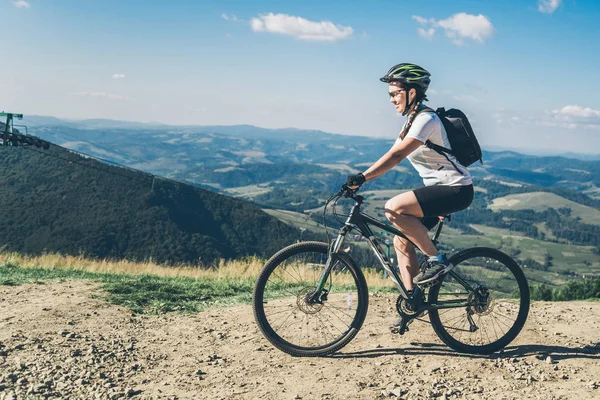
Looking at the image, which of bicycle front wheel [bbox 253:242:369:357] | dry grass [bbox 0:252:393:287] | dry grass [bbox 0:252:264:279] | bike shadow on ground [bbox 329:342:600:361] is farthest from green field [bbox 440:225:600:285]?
bicycle front wheel [bbox 253:242:369:357]

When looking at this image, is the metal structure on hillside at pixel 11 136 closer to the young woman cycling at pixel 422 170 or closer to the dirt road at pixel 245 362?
the dirt road at pixel 245 362

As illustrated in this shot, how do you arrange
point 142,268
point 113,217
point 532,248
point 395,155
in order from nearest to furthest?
point 395,155
point 142,268
point 113,217
point 532,248

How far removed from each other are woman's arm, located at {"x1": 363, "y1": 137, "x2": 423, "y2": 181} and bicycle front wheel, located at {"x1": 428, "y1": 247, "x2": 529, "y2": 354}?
123cm

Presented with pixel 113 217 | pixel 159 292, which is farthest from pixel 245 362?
pixel 113 217

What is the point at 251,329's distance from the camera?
562 centimetres

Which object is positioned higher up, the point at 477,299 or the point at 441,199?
the point at 441,199

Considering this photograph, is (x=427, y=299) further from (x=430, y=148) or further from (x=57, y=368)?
(x=57, y=368)

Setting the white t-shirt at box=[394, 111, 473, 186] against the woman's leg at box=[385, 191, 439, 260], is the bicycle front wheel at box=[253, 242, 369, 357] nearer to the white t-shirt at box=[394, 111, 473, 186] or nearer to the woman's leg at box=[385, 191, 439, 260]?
the woman's leg at box=[385, 191, 439, 260]

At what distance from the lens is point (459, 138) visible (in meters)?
4.39

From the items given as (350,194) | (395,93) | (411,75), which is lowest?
(350,194)

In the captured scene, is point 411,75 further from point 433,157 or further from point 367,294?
point 367,294

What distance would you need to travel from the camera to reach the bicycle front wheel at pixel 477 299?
4.88 meters

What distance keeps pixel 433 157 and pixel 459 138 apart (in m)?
0.29

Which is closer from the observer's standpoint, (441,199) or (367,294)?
(441,199)
